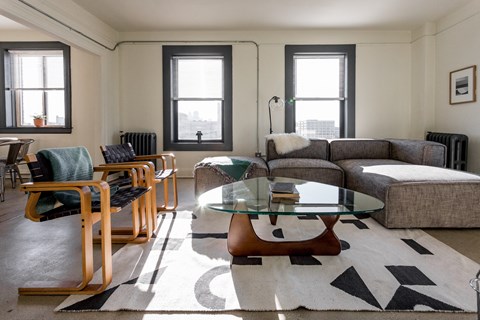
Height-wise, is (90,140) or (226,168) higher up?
(90,140)

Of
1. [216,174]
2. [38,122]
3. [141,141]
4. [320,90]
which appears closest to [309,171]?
[216,174]

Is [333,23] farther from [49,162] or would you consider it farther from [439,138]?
[49,162]

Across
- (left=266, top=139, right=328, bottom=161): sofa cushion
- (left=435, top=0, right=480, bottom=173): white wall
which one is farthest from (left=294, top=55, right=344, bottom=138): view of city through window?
(left=435, top=0, right=480, bottom=173): white wall

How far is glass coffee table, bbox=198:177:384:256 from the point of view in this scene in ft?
6.31

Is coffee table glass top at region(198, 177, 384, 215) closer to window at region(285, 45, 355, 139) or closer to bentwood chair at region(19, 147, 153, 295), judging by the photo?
bentwood chair at region(19, 147, 153, 295)

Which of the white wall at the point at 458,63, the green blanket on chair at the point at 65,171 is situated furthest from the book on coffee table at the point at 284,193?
the white wall at the point at 458,63

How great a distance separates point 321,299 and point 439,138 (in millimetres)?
4137

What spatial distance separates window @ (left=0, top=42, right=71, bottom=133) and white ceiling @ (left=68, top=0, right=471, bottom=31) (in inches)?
55.1

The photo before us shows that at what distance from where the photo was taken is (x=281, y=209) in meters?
1.90

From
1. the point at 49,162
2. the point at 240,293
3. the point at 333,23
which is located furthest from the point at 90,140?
the point at 240,293

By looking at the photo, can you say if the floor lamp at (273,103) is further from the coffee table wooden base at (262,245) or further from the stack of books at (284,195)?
the coffee table wooden base at (262,245)

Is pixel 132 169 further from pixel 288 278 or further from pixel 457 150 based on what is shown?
pixel 457 150

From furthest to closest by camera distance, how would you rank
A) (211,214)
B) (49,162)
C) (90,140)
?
(90,140) < (211,214) < (49,162)

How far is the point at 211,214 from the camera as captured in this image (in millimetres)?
3334
